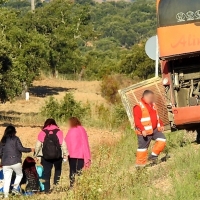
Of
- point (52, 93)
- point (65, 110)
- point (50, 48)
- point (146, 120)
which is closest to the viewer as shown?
point (146, 120)

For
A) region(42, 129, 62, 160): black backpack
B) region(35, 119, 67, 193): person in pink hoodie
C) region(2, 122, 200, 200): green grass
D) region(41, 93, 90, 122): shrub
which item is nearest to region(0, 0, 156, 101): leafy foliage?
region(41, 93, 90, 122): shrub

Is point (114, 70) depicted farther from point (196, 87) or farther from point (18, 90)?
point (196, 87)

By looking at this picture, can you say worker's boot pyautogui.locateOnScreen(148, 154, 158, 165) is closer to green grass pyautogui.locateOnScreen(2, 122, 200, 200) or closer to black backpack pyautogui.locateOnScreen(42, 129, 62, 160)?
green grass pyautogui.locateOnScreen(2, 122, 200, 200)

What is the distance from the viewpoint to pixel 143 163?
38.6ft

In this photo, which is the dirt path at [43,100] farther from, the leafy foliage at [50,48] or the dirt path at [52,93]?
the leafy foliage at [50,48]

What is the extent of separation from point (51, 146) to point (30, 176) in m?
0.82

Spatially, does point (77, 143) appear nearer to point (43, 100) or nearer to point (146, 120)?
point (146, 120)

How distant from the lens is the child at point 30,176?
39.1ft

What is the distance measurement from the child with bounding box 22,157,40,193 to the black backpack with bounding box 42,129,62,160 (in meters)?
0.62

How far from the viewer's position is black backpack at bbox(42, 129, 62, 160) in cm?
1161

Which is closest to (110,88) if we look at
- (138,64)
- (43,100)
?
(43,100)

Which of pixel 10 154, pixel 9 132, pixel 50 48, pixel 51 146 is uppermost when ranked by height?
pixel 50 48

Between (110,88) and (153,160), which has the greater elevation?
(110,88)

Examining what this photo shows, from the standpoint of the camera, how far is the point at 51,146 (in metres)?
11.6
